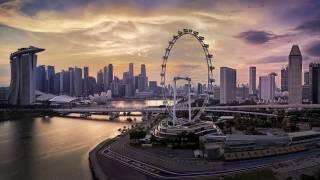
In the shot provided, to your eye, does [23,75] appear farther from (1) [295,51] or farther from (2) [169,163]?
(2) [169,163]

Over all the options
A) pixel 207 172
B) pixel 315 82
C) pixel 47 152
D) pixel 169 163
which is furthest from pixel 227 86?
pixel 207 172

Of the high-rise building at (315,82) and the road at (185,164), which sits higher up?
the high-rise building at (315,82)

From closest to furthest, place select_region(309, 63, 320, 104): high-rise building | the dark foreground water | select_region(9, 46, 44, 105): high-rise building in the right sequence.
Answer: the dark foreground water
select_region(309, 63, 320, 104): high-rise building
select_region(9, 46, 44, 105): high-rise building

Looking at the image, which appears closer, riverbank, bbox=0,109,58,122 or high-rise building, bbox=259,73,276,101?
riverbank, bbox=0,109,58,122

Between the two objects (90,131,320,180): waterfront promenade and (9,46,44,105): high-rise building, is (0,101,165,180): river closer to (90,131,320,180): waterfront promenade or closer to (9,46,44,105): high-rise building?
(90,131,320,180): waterfront promenade

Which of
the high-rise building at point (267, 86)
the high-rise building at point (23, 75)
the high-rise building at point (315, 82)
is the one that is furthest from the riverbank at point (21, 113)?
the high-rise building at point (267, 86)

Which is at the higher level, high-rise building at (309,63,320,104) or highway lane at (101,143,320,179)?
high-rise building at (309,63,320,104)

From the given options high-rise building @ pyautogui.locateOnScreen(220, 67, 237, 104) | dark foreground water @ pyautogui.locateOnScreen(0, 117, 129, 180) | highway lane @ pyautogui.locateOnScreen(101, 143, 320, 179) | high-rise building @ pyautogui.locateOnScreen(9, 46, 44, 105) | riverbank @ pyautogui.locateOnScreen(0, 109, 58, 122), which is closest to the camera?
highway lane @ pyautogui.locateOnScreen(101, 143, 320, 179)

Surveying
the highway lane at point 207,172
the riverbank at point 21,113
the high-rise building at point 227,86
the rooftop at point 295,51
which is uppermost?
the rooftop at point 295,51

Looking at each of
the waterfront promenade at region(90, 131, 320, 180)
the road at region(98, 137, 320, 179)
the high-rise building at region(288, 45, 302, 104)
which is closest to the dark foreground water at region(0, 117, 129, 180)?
the waterfront promenade at region(90, 131, 320, 180)

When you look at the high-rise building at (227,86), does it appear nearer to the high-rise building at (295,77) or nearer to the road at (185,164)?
the high-rise building at (295,77)
